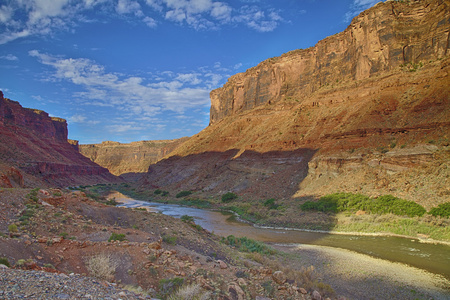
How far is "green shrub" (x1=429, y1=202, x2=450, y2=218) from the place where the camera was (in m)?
18.0

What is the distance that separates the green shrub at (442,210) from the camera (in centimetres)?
1798

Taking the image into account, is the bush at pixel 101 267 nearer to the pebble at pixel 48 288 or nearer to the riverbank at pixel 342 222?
the pebble at pixel 48 288

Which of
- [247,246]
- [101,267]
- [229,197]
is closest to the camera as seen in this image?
[101,267]

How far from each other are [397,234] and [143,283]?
19391 mm

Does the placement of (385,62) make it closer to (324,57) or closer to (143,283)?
(324,57)

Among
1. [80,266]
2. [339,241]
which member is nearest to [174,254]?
[80,266]

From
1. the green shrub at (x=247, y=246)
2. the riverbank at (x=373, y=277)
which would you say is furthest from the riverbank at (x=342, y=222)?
the green shrub at (x=247, y=246)

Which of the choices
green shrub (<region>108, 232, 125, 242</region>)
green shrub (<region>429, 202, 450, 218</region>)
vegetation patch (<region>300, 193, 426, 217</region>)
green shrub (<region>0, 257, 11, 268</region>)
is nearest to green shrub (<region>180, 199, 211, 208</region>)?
vegetation patch (<region>300, 193, 426, 217</region>)

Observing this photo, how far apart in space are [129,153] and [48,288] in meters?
173

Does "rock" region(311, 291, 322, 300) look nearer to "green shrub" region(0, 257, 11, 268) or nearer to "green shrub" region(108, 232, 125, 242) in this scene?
"green shrub" region(108, 232, 125, 242)

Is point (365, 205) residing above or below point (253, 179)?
below

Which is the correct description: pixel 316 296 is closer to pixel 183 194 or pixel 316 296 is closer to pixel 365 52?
pixel 183 194

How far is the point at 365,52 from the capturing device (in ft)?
156

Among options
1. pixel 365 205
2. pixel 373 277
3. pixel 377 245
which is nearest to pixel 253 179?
pixel 365 205
